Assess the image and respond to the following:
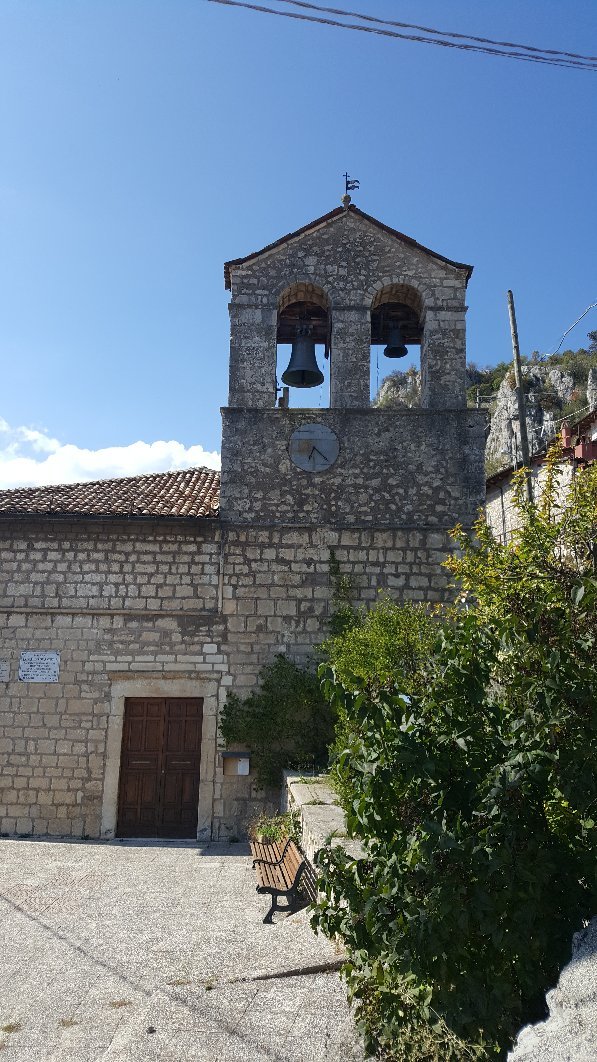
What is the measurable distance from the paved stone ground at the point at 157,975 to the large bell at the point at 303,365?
640 cm

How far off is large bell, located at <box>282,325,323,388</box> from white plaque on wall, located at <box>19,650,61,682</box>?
4905mm

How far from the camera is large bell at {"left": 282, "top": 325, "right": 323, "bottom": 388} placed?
995 centimetres

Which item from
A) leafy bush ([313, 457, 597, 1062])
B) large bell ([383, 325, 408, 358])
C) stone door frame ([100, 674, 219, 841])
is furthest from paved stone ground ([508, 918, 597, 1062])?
large bell ([383, 325, 408, 358])

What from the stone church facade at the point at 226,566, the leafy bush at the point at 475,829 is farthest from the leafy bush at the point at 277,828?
the leafy bush at the point at 475,829

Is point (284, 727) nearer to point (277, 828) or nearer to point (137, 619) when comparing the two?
point (277, 828)

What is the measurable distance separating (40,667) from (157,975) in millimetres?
5535

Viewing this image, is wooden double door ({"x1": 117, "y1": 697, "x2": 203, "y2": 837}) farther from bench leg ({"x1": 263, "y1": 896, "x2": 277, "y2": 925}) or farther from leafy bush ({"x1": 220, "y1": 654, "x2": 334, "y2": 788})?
bench leg ({"x1": 263, "y1": 896, "x2": 277, "y2": 925})

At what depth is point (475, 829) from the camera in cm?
302

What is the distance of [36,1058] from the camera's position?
3.51 meters

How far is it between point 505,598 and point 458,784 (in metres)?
0.93

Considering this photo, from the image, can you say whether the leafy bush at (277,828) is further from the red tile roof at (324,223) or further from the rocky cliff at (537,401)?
the rocky cliff at (537,401)

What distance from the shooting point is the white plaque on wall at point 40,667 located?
365 inches

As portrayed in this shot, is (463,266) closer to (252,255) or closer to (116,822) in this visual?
(252,255)

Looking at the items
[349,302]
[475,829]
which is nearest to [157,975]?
[475,829]
